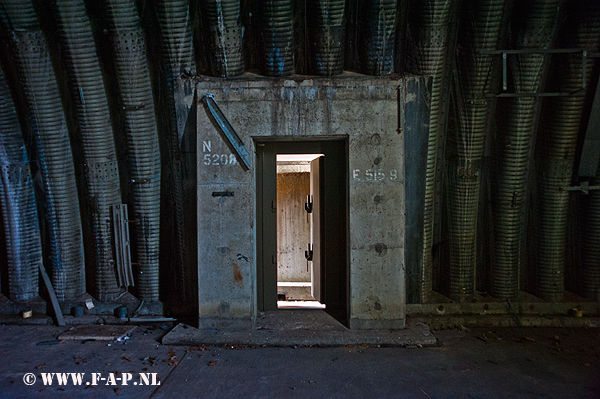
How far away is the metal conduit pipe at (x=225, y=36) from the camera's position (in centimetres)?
495

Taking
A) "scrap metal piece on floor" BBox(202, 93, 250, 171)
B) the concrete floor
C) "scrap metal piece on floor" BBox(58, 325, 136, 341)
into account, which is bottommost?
the concrete floor

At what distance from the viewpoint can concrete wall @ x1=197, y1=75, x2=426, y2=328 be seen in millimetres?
5121

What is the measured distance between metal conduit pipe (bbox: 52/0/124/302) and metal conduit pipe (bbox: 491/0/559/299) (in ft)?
20.1

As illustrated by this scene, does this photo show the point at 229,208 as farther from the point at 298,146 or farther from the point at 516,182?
the point at 516,182

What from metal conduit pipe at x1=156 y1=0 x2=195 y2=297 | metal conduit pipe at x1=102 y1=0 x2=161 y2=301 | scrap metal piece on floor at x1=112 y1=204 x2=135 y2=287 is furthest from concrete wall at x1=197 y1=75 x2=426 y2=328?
scrap metal piece on floor at x1=112 y1=204 x2=135 y2=287

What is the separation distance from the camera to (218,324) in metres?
5.17

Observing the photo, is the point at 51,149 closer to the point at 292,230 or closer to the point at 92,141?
the point at 92,141

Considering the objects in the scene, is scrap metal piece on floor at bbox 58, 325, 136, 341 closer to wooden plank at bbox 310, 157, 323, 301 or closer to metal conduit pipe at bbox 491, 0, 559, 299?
wooden plank at bbox 310, 157, 323, 301

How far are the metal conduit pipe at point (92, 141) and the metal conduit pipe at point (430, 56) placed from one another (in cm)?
464

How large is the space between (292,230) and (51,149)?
5992 mm

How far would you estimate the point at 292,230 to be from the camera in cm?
1003

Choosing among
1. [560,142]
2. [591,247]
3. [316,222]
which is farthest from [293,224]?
[591,247]

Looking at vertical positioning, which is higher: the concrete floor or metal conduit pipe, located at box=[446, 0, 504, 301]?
metal conduit pipe, located at box=[446, 0, 504, 301]

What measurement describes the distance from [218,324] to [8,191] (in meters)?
4.06
